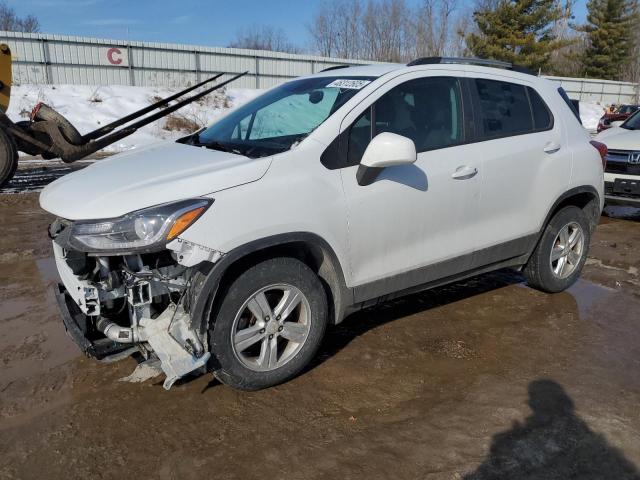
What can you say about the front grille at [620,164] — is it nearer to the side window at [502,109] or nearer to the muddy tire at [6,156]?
the side window at [502,109]

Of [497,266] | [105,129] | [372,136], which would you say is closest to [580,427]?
[497,266]

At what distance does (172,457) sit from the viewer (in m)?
2.67

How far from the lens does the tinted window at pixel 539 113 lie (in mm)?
4410

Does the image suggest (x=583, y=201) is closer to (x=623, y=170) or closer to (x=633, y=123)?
(x=623, y=170)

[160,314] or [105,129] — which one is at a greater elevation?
[105,129]

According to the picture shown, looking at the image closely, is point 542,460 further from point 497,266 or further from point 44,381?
point 44,381

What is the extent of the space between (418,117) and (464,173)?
508mm

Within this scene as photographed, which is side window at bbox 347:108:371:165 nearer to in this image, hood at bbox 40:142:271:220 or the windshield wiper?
hood at bbox 40:142:271:220

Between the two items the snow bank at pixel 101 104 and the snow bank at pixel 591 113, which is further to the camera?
the snow bank at pixel 591 113

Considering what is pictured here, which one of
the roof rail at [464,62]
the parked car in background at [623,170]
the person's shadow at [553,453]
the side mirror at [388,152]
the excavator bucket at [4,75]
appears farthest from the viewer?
the excavator bucket at [4,75]

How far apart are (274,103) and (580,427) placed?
2.96m

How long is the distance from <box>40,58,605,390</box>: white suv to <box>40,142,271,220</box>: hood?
1cm

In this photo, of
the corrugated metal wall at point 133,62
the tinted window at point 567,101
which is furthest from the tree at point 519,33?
the tinted window at point 567,101

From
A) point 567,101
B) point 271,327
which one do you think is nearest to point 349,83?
point 271,327
